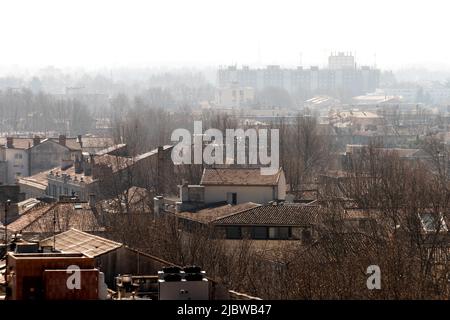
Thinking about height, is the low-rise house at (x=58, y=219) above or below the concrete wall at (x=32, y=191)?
above

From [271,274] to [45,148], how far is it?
85.0 ft

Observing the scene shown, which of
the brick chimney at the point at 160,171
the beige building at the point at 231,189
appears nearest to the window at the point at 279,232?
the beige building at the point at 231,189

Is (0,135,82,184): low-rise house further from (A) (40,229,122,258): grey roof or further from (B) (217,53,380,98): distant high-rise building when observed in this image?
(B) (217,53,380,98): distant high-rise building

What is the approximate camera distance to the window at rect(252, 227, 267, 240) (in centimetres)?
2125

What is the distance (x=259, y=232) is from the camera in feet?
70.2

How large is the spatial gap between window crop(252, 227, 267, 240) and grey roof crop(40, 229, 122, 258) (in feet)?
23.5

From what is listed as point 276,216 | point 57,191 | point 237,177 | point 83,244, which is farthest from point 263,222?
point 57,191

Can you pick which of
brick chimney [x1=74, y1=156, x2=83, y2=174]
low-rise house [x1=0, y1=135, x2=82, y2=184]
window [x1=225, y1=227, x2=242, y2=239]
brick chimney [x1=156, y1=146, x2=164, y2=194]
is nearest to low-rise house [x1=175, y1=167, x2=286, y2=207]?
window [x1=225, y1=227, x2=242, y2=239]

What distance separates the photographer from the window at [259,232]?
21.2 meters

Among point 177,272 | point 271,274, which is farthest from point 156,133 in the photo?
point 177,272

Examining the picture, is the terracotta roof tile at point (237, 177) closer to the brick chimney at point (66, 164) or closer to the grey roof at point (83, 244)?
the brick chimney at point (66, 164)

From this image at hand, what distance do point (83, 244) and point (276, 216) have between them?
342 inches

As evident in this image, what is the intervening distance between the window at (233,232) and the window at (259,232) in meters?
0.22

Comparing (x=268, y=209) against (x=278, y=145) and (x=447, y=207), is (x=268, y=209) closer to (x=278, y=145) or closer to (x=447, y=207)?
(x=447, y=207)
